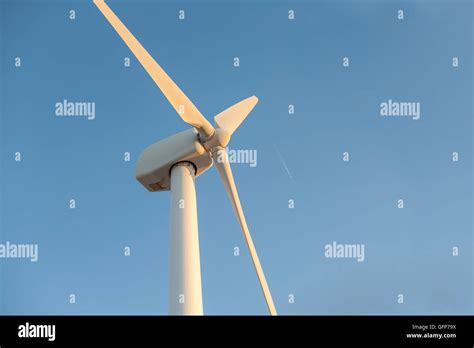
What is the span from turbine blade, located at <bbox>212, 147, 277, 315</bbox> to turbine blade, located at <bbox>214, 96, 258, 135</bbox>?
1.14 m

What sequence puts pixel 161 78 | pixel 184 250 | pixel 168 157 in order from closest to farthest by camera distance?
pixel 184 250 → pixel 161 78 → pixel 168 157

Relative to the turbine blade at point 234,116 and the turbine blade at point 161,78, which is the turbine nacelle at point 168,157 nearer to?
the turbine blade at point 161,78

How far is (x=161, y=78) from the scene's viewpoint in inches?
738

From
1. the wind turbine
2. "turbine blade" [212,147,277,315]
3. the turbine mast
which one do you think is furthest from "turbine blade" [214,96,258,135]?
the turbine mast

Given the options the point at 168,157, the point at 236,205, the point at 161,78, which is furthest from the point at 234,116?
the point at 236,205

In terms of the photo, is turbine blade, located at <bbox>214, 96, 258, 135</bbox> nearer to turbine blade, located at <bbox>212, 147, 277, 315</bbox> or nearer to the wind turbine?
the wind turbine

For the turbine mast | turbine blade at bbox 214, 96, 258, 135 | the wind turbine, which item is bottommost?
the turbine mast

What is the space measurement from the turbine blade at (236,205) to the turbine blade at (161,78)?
97 cm

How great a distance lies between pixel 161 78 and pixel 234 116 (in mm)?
3304

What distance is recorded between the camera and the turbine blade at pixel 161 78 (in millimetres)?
18578

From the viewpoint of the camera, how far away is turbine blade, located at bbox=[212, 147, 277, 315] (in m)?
18.8

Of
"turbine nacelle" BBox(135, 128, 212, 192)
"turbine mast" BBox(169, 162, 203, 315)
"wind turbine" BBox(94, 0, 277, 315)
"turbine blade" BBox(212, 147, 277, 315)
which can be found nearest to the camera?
"turbine mast" BBox(169, 162, 203, 315)

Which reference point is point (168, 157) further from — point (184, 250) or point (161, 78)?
point (184, 250)
